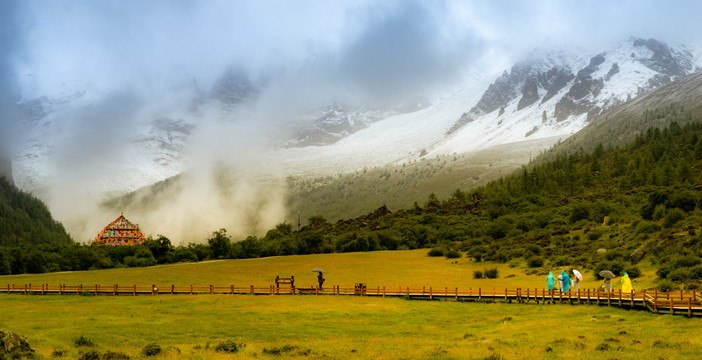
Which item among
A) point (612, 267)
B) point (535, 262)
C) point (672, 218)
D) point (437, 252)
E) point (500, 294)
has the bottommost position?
point (500, 294)

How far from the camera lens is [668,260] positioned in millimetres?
58219

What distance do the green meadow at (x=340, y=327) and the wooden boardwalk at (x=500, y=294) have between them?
1136 millimetres

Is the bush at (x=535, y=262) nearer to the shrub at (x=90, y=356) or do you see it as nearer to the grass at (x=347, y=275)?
the grass at (x=347, y=275)

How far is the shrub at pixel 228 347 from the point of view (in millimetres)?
31295

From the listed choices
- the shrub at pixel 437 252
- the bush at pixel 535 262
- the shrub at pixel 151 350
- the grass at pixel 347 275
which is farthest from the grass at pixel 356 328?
the shrub at pixel 437 252

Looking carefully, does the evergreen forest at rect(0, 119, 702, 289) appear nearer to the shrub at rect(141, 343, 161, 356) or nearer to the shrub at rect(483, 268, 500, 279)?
the shrub at rect(483, 268, 500, 279)

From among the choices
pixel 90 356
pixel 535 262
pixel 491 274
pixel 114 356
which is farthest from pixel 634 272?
pixel 90 356

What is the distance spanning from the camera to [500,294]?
51.5 metres

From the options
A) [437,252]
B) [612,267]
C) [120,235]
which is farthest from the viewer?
[120,235]

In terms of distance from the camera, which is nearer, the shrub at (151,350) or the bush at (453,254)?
the shrub at (151,350)

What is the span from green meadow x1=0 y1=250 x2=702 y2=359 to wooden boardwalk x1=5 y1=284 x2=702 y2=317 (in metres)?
1.14

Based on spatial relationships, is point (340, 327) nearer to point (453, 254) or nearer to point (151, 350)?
point (151, 350)

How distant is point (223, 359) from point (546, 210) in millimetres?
122199

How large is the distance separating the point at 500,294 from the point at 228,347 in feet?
91.8
